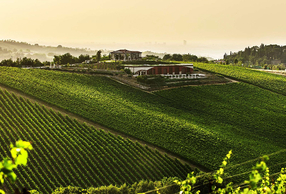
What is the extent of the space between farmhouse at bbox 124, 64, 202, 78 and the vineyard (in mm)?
5533

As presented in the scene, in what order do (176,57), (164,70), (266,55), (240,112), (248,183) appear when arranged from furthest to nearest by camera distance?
(266,55), (176,57), (164,70), (240,112), (248,183)

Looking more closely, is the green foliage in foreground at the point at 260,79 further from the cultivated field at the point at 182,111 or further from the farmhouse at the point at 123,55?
the farmhouse at the point at 123,55

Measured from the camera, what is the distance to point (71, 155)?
22.5 meters

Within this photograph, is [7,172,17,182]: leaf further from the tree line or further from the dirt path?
the tree line

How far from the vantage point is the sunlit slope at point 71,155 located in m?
20.1

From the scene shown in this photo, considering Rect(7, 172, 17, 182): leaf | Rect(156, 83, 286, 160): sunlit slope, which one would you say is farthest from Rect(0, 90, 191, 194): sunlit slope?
Rect(7, 172, 17, 182): leaf

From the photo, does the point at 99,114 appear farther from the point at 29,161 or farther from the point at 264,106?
the point at 264,106

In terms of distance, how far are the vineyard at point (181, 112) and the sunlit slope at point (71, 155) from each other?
2.50 m

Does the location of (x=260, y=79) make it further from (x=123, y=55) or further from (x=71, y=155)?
(x=71, y=155)

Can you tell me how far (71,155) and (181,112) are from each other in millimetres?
16938

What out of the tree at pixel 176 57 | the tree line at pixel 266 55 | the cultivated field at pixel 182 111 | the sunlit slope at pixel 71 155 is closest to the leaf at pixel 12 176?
the sunlit slope at pixel 71 155

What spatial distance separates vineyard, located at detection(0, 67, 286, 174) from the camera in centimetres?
2738

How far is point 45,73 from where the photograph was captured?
41.7 m

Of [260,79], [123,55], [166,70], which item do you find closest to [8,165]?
[166,70]
